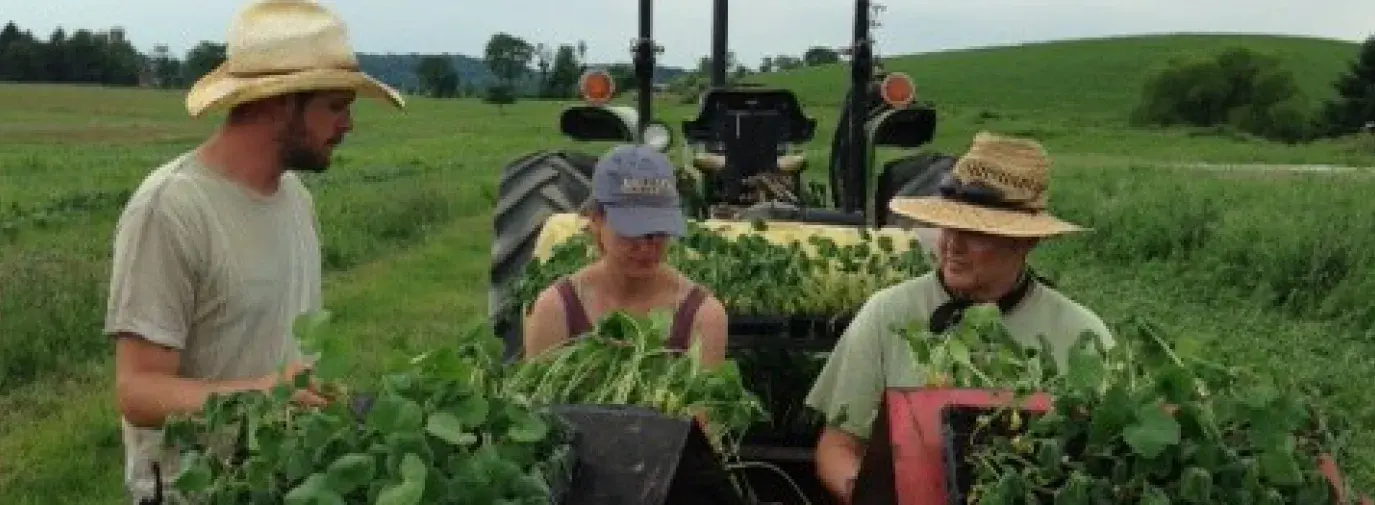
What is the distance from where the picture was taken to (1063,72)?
7450 cm

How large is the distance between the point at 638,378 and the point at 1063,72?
73.5 m

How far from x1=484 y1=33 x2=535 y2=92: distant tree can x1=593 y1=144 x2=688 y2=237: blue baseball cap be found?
96.8 meters

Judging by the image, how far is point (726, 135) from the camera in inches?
295

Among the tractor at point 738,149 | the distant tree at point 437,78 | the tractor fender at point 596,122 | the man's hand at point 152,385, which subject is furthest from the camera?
the distant tree at point 437,78

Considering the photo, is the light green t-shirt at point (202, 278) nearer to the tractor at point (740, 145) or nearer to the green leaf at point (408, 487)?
the green leaf at point (408, 487)

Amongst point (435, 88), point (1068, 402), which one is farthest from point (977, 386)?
point (435, 88)

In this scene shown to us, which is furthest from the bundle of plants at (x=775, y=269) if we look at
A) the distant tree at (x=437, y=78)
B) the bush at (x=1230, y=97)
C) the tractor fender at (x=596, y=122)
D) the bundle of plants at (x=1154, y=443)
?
the distant tree at (x=437, y=78)

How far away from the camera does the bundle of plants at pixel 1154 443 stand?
2309 mm

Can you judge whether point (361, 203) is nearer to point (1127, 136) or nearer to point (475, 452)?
point (475, 452)

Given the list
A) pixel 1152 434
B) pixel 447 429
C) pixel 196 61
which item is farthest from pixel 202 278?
pixel 196 61

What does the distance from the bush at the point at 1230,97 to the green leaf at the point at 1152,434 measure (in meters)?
62.9

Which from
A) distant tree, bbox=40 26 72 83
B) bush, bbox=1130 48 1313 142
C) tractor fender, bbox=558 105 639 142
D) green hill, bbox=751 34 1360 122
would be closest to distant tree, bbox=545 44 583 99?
green hill, bbox=751 34 1360 122

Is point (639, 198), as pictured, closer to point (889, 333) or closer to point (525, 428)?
point (889, 333)

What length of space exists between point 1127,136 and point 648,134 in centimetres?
4825
